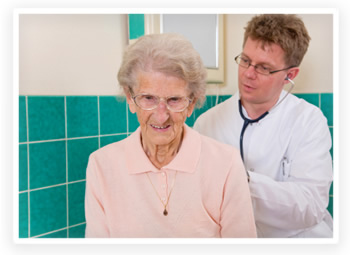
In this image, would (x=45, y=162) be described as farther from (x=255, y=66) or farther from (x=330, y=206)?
(x=330, y=206)

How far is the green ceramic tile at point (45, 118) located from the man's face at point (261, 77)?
0.62 metres

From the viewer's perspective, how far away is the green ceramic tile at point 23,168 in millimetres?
1204

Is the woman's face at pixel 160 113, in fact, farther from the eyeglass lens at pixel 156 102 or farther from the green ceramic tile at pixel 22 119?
the green ceramic tile at pixel 22 119

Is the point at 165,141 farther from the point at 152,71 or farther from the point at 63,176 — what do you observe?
the point at 63,176

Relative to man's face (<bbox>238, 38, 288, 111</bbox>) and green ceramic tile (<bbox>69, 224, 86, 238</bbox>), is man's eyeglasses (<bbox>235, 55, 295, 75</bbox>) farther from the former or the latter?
green ceramic tile (<bbox>69, 224, 86, 238</bbox>)

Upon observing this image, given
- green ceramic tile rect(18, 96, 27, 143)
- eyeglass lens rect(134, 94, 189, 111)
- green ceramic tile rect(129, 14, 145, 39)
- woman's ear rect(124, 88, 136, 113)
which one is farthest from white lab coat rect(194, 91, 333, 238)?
green ceramic tile rect(18, 96, 27, 143)

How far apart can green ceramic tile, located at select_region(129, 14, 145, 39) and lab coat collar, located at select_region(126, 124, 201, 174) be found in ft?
1.03

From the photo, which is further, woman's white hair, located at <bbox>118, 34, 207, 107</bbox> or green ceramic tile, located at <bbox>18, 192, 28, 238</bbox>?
green ceramic tile, located at <bbox>18, 192, 28, 238</bbox>

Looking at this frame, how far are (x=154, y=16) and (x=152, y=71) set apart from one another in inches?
8.8

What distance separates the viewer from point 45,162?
3.91ft

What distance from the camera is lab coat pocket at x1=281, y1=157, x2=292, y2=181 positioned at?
1.22m

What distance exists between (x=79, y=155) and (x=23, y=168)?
0.19 m

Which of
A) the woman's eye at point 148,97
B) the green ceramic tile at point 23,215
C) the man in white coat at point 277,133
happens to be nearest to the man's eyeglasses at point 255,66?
the man in white coat at point 277,133

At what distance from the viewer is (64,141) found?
47.2 inches
